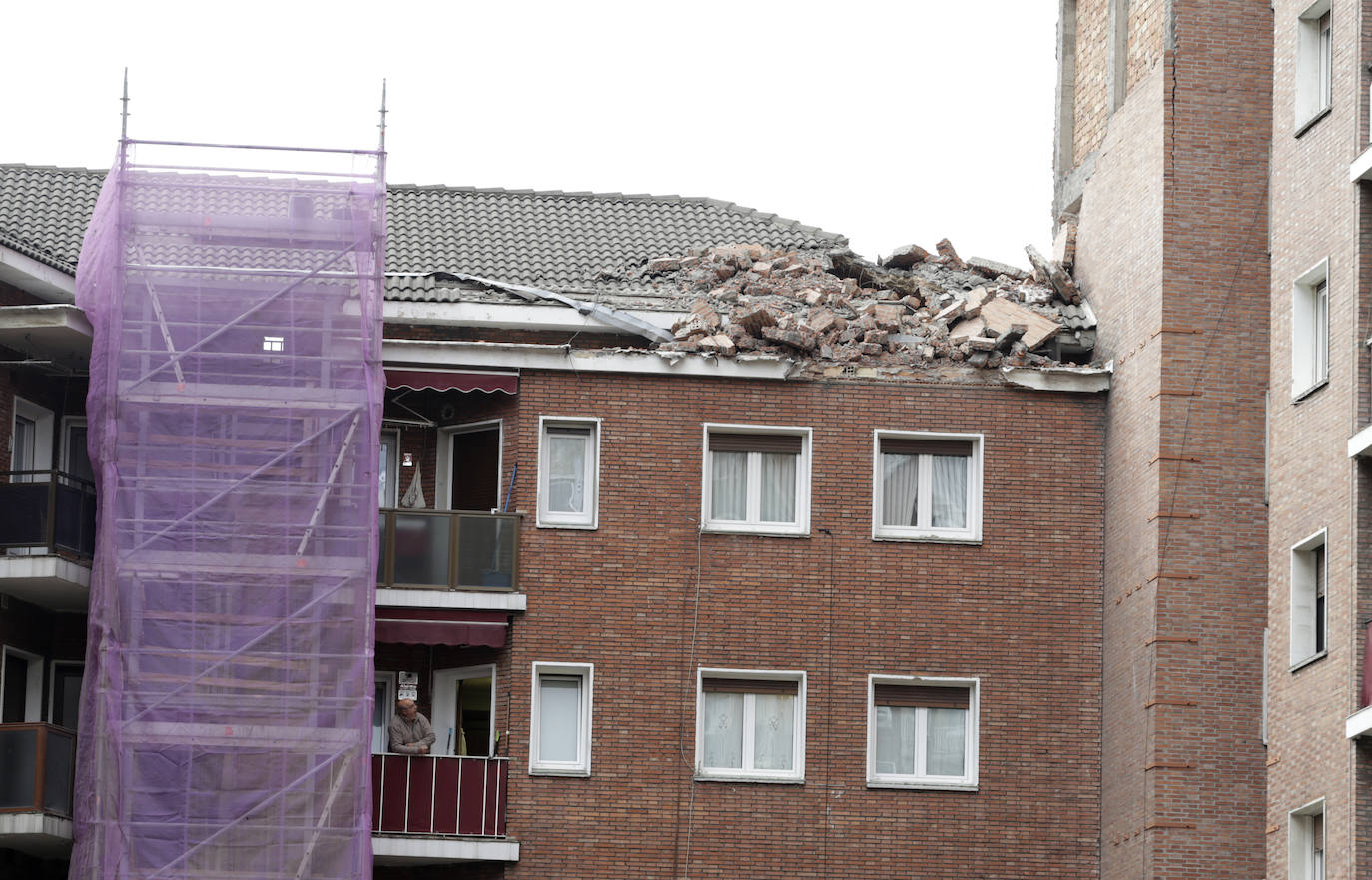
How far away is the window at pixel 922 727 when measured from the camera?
121 feet

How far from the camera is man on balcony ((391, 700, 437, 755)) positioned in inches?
1431

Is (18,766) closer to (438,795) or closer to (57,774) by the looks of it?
(57,774)

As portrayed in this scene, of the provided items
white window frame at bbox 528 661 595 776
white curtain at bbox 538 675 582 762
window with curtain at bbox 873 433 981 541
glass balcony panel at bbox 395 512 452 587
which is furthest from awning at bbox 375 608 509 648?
window with curtain at bbox 873 433 981 541

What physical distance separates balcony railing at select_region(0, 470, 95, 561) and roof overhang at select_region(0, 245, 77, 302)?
2411 mm

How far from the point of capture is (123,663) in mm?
35094

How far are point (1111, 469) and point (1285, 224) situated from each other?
477 cm

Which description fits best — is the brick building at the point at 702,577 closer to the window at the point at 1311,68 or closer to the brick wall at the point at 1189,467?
the brick wall at the point at 1189,467

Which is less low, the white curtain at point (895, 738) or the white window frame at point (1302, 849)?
the white curtain at point (895, 738)

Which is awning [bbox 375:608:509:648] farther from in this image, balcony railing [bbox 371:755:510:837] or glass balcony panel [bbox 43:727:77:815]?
glass balcony panel [bbox 43:727:77:815]

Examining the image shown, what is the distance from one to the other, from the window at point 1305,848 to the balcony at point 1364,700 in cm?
187

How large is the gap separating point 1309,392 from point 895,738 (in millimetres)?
7551

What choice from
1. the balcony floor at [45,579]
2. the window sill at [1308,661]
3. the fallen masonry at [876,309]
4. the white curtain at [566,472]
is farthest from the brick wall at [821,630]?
the balcony floor at [45,579]

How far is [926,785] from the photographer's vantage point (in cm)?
3662

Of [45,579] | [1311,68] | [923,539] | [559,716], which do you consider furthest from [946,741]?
[45,579]
